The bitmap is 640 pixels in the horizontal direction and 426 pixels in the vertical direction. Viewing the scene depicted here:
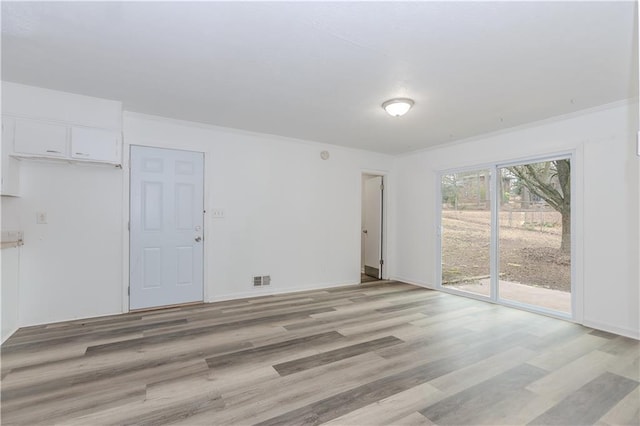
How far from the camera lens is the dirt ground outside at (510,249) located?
159 inches

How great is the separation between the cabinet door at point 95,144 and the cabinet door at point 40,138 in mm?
96

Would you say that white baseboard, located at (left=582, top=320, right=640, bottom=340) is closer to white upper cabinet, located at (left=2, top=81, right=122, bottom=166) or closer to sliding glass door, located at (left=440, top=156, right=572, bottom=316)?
sliding glass door, located at (left=440, top=156, right=572, bottom=316)

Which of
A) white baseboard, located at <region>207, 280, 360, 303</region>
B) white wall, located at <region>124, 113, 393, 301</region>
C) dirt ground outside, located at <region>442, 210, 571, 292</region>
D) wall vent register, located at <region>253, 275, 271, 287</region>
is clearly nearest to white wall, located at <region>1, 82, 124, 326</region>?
white wall, located at <region>124, 113, 393, 301</region>

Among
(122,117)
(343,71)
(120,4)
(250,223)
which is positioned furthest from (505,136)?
(122,117)

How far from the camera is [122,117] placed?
3.79 metres

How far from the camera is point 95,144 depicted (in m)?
3.47

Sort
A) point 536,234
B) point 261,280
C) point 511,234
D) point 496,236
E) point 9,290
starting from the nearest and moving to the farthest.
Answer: point 9,290 → point 536,234 → point 511,234 → point 496,236 → point 261,280

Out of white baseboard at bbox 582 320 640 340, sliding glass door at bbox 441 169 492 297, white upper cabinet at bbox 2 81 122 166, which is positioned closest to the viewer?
white upper cabinet at bbox 2 81 122 166

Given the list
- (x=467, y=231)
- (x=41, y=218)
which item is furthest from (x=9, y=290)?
(x=467, y=231)

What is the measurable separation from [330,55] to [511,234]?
3.65m

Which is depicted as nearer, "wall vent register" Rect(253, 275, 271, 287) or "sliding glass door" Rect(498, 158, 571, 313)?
"sliding glass door" Rect(498, 158, 571, 313)

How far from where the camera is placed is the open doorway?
6.29 meters

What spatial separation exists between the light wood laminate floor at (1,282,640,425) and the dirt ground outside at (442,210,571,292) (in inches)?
25.5

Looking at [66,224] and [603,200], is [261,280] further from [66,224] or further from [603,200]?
[603,200]
